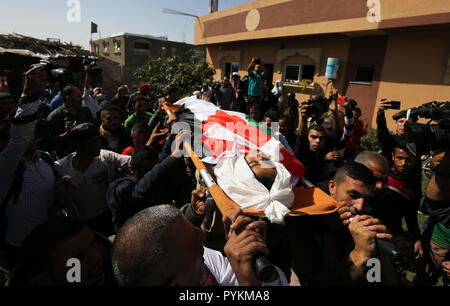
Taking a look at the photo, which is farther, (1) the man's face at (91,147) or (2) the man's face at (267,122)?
(2) the man's face at (267,122)

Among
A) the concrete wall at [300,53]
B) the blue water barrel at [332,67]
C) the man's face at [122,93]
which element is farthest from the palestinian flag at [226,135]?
the concrete wall at [300,53]

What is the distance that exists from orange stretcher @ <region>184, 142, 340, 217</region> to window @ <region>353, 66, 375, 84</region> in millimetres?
7787

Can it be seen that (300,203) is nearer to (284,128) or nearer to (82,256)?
(82,256)

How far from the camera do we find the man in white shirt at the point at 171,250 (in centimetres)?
107

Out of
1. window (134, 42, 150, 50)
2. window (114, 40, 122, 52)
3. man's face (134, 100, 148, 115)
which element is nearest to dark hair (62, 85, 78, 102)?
man's face (134, 100, 148, 115)

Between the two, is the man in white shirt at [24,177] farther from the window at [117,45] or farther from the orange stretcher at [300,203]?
the window at [117,45]

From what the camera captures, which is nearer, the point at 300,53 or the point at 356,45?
the point at 356,45

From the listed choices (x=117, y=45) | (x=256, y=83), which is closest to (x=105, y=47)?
(x=117, y=45)

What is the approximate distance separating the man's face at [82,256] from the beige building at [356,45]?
8.02 meters

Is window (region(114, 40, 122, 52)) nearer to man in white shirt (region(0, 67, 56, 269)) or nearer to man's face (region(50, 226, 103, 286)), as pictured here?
man in white shirt (region(0, 67, 56, 269))

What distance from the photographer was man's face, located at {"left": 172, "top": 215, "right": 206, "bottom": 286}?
3.67ft

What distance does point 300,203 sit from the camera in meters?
1.81

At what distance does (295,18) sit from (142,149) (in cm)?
927

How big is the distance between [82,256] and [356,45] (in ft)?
30.7
